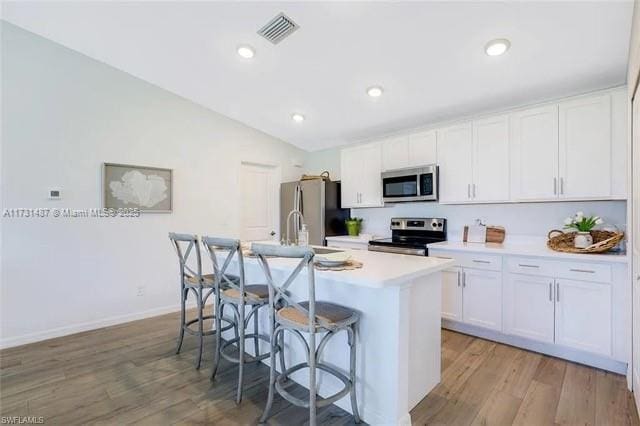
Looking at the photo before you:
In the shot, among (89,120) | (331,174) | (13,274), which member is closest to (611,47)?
(331,174)

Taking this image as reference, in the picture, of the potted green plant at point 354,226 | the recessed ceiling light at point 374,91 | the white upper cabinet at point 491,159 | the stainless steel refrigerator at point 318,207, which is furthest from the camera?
the potted green plant at point 354,226

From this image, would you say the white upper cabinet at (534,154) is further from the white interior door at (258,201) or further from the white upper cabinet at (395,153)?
the white interior door at (258,201)

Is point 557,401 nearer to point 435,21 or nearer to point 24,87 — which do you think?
point 435,21

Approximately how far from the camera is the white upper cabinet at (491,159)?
10.1 feet

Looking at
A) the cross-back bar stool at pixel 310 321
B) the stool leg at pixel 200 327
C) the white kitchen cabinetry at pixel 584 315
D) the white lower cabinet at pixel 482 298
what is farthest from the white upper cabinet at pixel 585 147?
the stool leg at pixel 200 327

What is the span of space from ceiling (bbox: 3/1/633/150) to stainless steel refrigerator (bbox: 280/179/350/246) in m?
1.16

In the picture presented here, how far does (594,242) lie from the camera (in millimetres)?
2652

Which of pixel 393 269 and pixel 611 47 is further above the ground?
pixel 611 47

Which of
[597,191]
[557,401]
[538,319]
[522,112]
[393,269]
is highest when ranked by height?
[522,112]

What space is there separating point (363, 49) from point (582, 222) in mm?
2417

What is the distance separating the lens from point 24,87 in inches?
118

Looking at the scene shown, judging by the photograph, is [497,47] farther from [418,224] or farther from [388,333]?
[388,333]

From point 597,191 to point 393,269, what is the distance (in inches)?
85.0

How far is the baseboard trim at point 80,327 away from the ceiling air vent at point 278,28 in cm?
337
